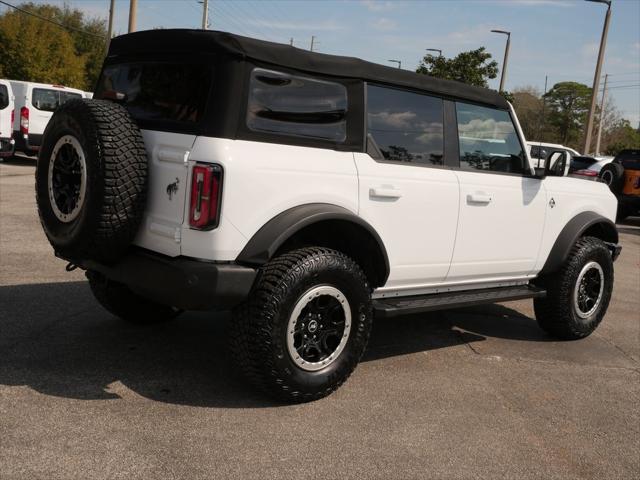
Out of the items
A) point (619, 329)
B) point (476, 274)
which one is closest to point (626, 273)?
point (619, 329)

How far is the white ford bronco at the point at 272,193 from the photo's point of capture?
11.7 feet

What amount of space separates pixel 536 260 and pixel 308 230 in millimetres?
2275

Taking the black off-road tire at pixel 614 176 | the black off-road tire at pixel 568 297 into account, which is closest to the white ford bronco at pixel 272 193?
the black off-road tire at pixel 568 297

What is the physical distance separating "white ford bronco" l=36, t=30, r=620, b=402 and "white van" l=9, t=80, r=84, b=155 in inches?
546

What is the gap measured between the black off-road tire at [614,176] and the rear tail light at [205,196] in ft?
45.3

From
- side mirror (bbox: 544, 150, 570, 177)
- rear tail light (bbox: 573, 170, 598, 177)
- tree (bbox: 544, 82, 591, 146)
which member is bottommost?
side mirror (bbox: 544, 150, 570, 177)

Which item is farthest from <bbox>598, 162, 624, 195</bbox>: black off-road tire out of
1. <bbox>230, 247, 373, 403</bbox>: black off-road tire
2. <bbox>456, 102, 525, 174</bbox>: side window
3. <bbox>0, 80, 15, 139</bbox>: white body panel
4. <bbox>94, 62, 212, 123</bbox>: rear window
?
<bbox>0, 80, 15, 139</bbox>: white body panel

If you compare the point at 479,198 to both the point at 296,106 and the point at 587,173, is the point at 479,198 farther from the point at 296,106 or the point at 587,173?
the point at 587,173

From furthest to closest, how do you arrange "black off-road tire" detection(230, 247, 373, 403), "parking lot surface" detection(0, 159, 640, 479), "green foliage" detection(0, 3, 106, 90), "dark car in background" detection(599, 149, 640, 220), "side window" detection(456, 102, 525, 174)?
"green foliage" detection(0, 3, 106, 90)
"dark car in background" detection(599, 149, 640, 220)
"side window" detection(456, 102, 525, 174)
"black off-road tire" detection(230, 247, 373, 403)
"parking lot surface" detection(0, 159, 640, 479)

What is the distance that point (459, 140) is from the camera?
4910 millimetres

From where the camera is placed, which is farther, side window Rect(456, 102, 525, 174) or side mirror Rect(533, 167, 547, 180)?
side mirror Rect(533, 167, 547, 180)

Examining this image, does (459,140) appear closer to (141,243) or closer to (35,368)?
(141,243)

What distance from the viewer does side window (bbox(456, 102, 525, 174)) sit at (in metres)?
4.96

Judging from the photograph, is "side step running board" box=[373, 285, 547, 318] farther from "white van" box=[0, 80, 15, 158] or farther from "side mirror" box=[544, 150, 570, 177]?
"white van" box=[0, 80, 15, 158]
